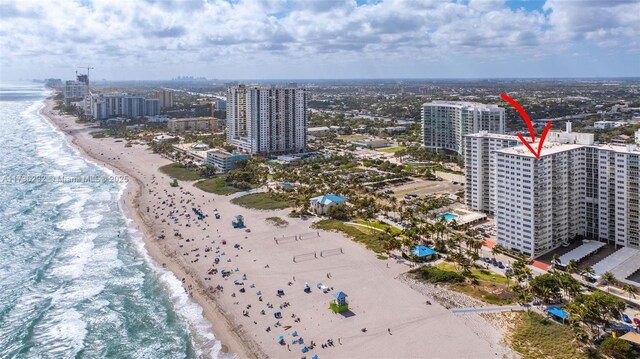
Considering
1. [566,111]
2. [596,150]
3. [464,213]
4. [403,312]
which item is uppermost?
[566,111]

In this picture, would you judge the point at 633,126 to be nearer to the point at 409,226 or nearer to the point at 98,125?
the point at 409,226

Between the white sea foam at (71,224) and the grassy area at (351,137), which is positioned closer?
the white sea foam at (71,224)

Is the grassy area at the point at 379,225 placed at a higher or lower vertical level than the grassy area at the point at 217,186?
lower

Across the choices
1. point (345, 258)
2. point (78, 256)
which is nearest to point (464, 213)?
point (345, 258)

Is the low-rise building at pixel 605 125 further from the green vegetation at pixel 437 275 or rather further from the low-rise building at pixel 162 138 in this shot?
the low-rise building at pixel 162 138

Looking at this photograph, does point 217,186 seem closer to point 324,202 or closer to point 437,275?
point 324,202

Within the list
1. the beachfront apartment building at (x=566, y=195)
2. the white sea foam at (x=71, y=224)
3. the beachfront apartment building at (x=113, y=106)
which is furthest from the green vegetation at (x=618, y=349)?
the beachfront apartment building at (x=113, y=106)
